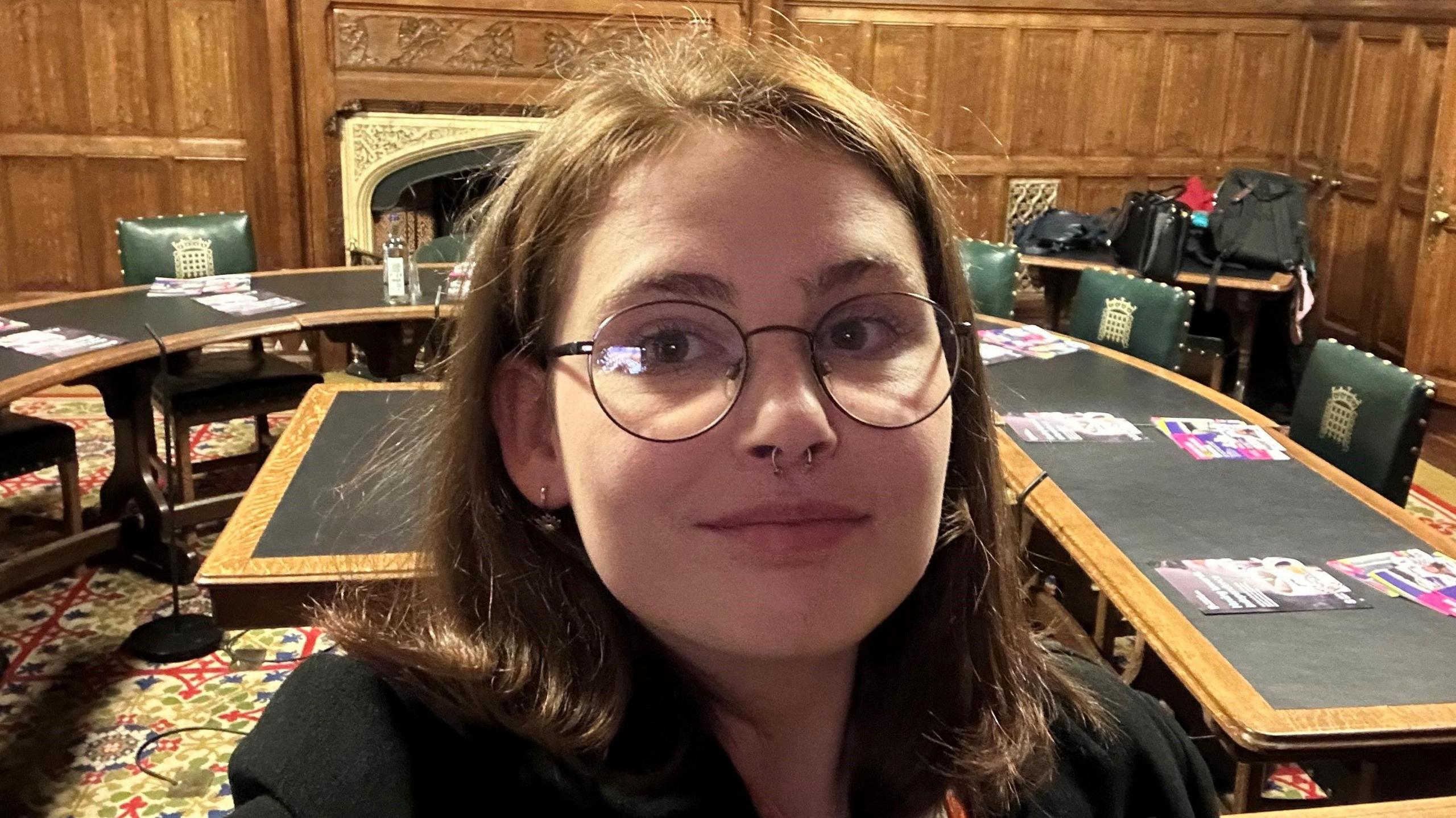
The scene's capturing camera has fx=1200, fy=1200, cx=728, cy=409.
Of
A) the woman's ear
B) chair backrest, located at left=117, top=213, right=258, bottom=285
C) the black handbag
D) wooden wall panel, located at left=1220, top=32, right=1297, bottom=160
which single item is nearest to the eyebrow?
the woman's ear

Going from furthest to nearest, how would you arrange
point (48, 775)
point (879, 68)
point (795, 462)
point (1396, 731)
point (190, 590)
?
point (879, 68)
point (190, 590)
point (48, 775)
point (1396, 731)
point (795, 462)

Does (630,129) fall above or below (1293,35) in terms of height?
below

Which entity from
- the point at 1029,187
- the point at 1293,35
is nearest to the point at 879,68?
the point at 1029,187

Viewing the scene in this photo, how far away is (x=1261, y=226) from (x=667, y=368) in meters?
5.51

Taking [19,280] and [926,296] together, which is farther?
[19,280]

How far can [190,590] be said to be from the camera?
3.79 m

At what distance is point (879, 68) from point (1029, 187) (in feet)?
3.59

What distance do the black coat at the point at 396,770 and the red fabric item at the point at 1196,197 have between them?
591 cm

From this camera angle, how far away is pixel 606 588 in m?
0.92

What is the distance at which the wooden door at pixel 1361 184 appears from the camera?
241 inches

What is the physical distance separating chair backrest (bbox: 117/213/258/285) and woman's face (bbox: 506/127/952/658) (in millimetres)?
4103

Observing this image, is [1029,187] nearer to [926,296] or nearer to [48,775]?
[48,775]

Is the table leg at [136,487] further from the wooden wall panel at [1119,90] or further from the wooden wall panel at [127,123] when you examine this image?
the wooden wall panel at [1119,90]

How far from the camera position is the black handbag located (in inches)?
217
